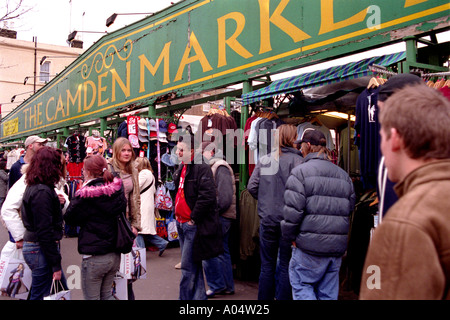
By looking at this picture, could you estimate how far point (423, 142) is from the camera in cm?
126

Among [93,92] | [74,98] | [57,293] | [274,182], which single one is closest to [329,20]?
[274,182]

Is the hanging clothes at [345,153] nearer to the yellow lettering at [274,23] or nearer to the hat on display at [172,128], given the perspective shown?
the yellow lettering at [274,23]

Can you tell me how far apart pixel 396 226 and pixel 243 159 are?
4.80 metres

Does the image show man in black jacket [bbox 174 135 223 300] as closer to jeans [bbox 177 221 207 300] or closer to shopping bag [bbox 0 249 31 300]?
jeans [bbox 177 221 207 300]

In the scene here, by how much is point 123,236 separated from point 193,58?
5207mm

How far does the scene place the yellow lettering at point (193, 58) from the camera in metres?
7.35

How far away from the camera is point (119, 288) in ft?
11.7

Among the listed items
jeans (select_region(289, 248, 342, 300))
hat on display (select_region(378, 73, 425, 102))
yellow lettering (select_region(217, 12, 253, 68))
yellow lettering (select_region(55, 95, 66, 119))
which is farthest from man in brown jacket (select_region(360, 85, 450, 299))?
yellow lettering (select_region(55, 95, 66, 119))

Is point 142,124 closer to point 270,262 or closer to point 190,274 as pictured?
point 190,274

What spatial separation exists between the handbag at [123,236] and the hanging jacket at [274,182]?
158 centimetres

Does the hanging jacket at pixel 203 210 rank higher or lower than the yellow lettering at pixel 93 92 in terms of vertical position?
lower

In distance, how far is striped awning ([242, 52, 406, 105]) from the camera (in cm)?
394

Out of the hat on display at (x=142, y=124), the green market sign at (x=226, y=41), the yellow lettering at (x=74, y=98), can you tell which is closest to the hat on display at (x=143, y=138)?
the hat on display at (x=142, y=124)

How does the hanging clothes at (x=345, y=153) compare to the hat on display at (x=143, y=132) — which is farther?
the hat on display at (x=143, y=132)
